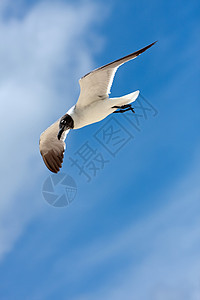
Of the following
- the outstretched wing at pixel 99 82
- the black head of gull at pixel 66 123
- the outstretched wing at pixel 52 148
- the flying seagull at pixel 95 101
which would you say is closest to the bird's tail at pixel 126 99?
the flying seagull at pixel 95 101

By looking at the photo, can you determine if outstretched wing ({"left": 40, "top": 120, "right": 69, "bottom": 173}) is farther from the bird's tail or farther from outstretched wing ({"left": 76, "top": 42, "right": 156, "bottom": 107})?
the bird's tail

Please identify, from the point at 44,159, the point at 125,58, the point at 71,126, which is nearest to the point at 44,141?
the point at 44,159

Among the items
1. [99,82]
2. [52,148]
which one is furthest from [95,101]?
[52,148]

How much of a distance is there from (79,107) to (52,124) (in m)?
1.27

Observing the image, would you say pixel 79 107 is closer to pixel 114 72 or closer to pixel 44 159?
pixel 114 72

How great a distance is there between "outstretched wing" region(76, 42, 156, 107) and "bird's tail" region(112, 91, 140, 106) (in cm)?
23

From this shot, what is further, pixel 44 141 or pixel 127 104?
pixel 44 141

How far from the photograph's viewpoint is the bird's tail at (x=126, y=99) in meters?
8.05

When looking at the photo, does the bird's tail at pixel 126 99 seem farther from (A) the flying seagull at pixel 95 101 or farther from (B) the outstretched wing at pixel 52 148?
(B) the outstretched wing at pixel 52 148

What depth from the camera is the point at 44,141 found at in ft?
31.3

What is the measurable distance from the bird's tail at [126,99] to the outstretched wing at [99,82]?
0.74 feet

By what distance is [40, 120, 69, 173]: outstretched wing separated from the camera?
9320 millimetres

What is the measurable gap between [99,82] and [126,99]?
0.69 metres

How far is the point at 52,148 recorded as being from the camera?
9.49m
